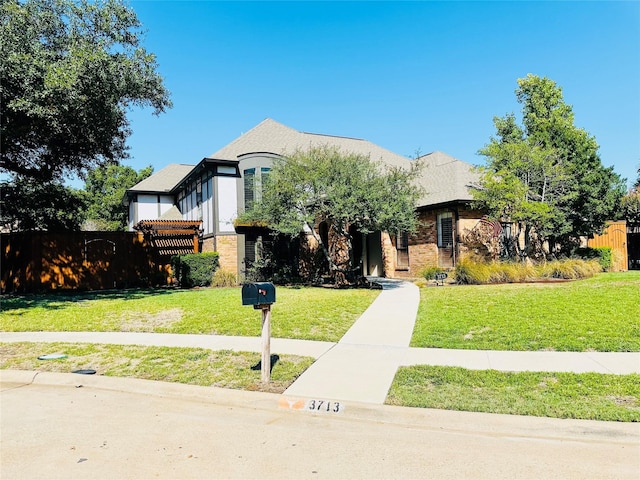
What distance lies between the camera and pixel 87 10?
42.9 ft

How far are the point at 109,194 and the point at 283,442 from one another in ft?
161

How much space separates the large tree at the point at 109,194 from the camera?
4581cm

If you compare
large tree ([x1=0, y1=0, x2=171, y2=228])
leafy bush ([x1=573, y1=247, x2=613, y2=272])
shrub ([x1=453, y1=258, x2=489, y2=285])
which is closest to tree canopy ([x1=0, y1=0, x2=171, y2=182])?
large tree ([x1=0, y1=0, x2=171, y2=228])

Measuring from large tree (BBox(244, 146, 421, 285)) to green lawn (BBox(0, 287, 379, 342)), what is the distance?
2.71 metres

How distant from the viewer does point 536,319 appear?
30.3ft

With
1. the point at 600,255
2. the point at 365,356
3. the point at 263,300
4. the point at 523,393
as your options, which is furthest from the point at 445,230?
the point at 263,300

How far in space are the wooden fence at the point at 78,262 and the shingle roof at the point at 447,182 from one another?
508 inches

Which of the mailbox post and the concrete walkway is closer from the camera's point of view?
the concrete walkway

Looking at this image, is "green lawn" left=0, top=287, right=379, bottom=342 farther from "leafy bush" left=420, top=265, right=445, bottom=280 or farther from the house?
the house

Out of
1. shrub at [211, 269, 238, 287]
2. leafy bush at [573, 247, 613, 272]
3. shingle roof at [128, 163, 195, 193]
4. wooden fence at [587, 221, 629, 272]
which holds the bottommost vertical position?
shrub at [211, 269, 238, 287]

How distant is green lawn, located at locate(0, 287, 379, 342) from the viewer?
978 centimetres

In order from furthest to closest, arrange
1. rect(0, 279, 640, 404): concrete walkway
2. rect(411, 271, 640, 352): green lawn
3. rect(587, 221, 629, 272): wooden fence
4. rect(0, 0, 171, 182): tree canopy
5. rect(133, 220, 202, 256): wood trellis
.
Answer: rect(587, 221, 629, 272): wooden fence < rect(133, 220, 202, 256): wood trellis < rect(0, 0, 171, 182): tree canopy < rect(411, 271, 640, 352): green lawn < rect(0, 279, 640, 404): concrete walkway

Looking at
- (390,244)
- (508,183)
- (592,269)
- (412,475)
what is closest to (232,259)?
(390,244)

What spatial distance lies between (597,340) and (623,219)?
18.7 m
